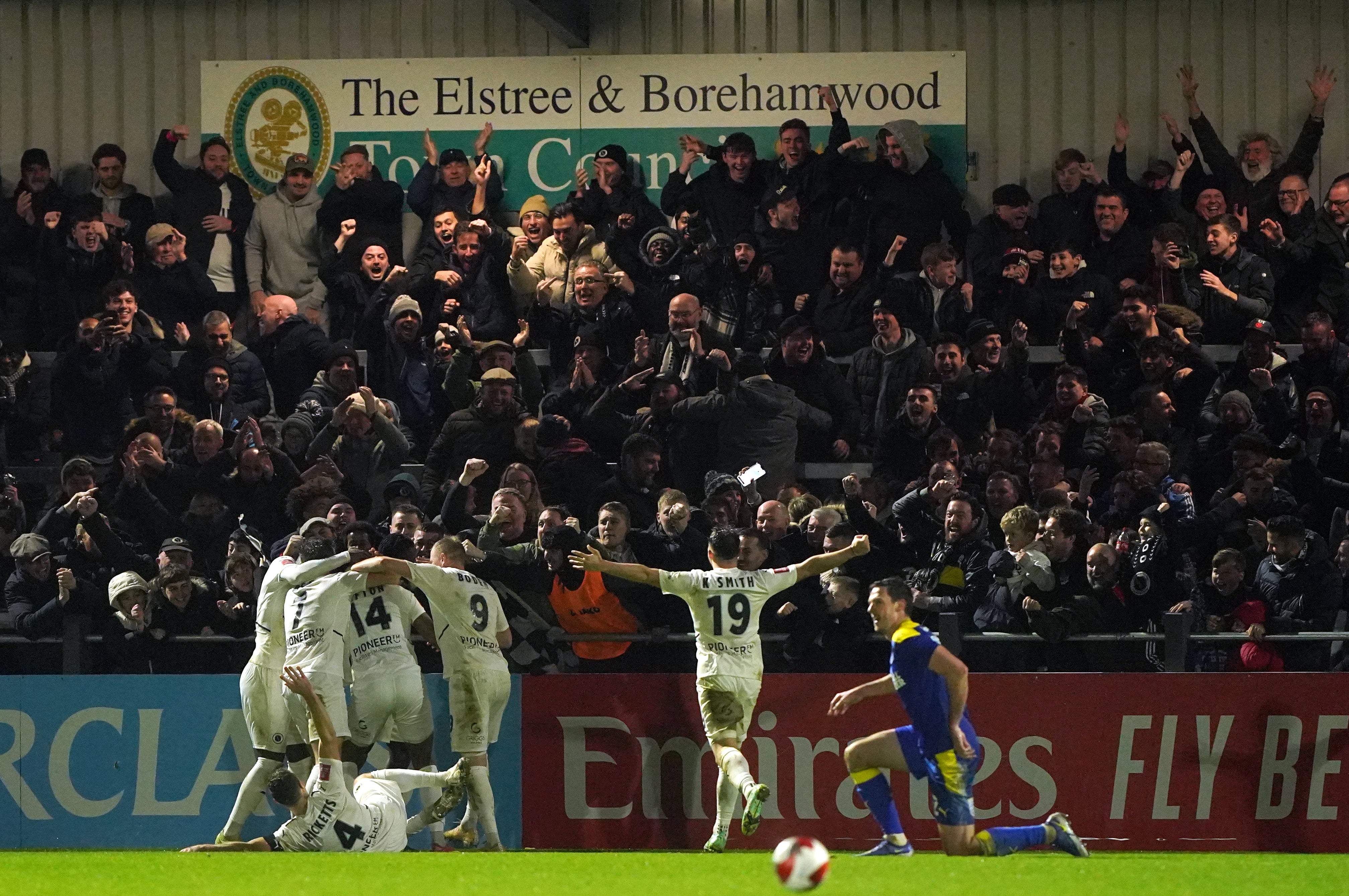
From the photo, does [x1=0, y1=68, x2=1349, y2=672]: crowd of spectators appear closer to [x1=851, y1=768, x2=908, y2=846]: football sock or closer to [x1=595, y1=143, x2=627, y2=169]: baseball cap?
[x1=595, y1=143, x2=627, y2=169]: baseball cap

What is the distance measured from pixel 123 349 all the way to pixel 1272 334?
9106mm

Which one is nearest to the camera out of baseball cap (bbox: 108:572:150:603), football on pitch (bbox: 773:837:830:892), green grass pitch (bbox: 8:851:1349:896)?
football on pitch (bbox: 773:837:830:892)

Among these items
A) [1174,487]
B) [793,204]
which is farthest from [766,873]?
[793,204]

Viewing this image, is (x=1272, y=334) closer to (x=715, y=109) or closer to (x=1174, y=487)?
(x=1174, y=487)

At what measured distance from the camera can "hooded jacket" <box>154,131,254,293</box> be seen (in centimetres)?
1791

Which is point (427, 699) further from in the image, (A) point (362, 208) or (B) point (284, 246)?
(B) point (284, 246)

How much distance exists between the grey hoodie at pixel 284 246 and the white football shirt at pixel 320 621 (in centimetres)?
630

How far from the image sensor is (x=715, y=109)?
1830 centimetres

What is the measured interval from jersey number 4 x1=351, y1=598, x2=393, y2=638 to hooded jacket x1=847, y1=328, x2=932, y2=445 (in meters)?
4.36

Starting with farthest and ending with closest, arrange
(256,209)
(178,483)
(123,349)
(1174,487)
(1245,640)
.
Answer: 1. (256,209)
2. (123,349)
3. (178,483)
4. (1174,487)
5. (1245,640)

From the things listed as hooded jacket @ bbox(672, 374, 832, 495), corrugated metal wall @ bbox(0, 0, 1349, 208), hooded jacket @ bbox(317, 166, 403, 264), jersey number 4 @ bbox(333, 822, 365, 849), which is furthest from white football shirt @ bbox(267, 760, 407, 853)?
corrugated metal wall @ bbox(0, 0, 1349, 208)

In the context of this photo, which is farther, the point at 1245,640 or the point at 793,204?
the point at 793,204

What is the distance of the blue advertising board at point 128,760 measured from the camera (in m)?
12.7

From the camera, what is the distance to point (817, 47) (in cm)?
1838
